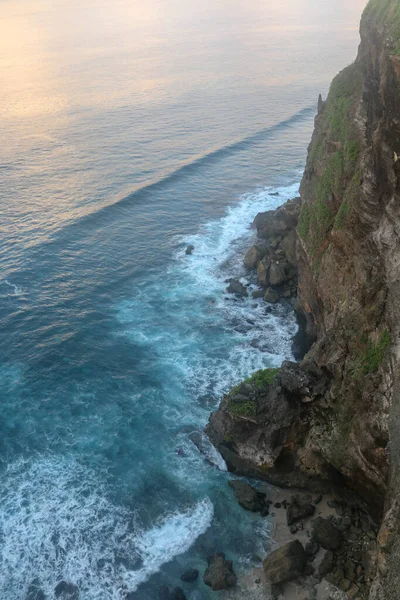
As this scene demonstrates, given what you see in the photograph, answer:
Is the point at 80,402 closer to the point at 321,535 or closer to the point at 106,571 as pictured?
the point at 106,571

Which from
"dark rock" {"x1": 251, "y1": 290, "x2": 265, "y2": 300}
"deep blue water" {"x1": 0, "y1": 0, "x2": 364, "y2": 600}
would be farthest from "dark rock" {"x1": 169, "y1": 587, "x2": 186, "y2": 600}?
"dark rock" {"x1": 251, "y1": 290, "x2": 265, "y2": 300}

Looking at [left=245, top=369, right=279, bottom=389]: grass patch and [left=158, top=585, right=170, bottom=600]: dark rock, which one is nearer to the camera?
[left=158, top=585, right=170, bottom=600]: dark rock

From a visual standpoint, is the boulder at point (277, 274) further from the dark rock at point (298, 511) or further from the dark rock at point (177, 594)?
the dark rock at point (177, 594)

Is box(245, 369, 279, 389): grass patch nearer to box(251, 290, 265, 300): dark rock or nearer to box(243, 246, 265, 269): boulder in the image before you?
box(251, 290, 265, 300): dark rock

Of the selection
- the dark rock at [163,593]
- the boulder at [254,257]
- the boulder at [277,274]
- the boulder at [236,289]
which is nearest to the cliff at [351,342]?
the dark rock at [163,593]

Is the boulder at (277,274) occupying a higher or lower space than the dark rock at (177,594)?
higher

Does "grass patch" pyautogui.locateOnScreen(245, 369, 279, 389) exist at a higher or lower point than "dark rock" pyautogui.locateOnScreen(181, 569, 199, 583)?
higher

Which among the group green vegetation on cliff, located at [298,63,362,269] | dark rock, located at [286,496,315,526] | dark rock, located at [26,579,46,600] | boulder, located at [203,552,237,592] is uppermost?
green vegetation on cliff, located at [298,63,362,269]
